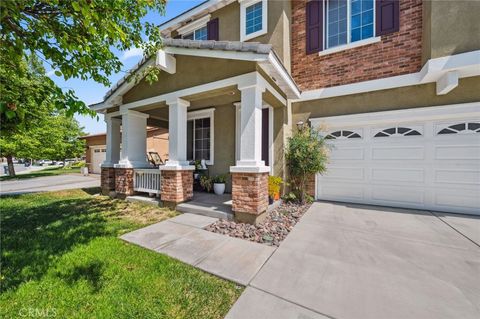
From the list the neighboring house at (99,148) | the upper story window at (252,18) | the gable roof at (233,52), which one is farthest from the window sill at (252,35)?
the neighboring house at (99,148)

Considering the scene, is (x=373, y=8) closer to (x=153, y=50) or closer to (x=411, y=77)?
(x=411, y=77)

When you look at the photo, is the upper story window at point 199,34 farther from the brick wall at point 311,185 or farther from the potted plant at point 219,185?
the brick wall at point 311,185

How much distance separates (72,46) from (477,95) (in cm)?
866

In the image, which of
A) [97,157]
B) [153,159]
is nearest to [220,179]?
[153,159]

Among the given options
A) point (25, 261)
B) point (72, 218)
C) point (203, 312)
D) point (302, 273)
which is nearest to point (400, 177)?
point (302, 273)

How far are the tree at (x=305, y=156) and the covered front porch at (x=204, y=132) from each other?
0.41 meters

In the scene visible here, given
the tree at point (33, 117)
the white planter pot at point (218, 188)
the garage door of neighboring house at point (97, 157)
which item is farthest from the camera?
the garage door of neighboring house at point (97, 157)

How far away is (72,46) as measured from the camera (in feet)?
9.57

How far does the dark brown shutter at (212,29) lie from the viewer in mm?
8164

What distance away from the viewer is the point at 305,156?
20.6 feet

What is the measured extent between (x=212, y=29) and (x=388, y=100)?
22.7 ft

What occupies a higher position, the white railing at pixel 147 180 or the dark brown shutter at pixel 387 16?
the dark brown shutter at pixel 387 16

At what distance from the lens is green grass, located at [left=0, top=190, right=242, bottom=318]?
2.21 meters

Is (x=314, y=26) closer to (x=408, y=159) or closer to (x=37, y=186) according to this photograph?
(x=408, y=159)
